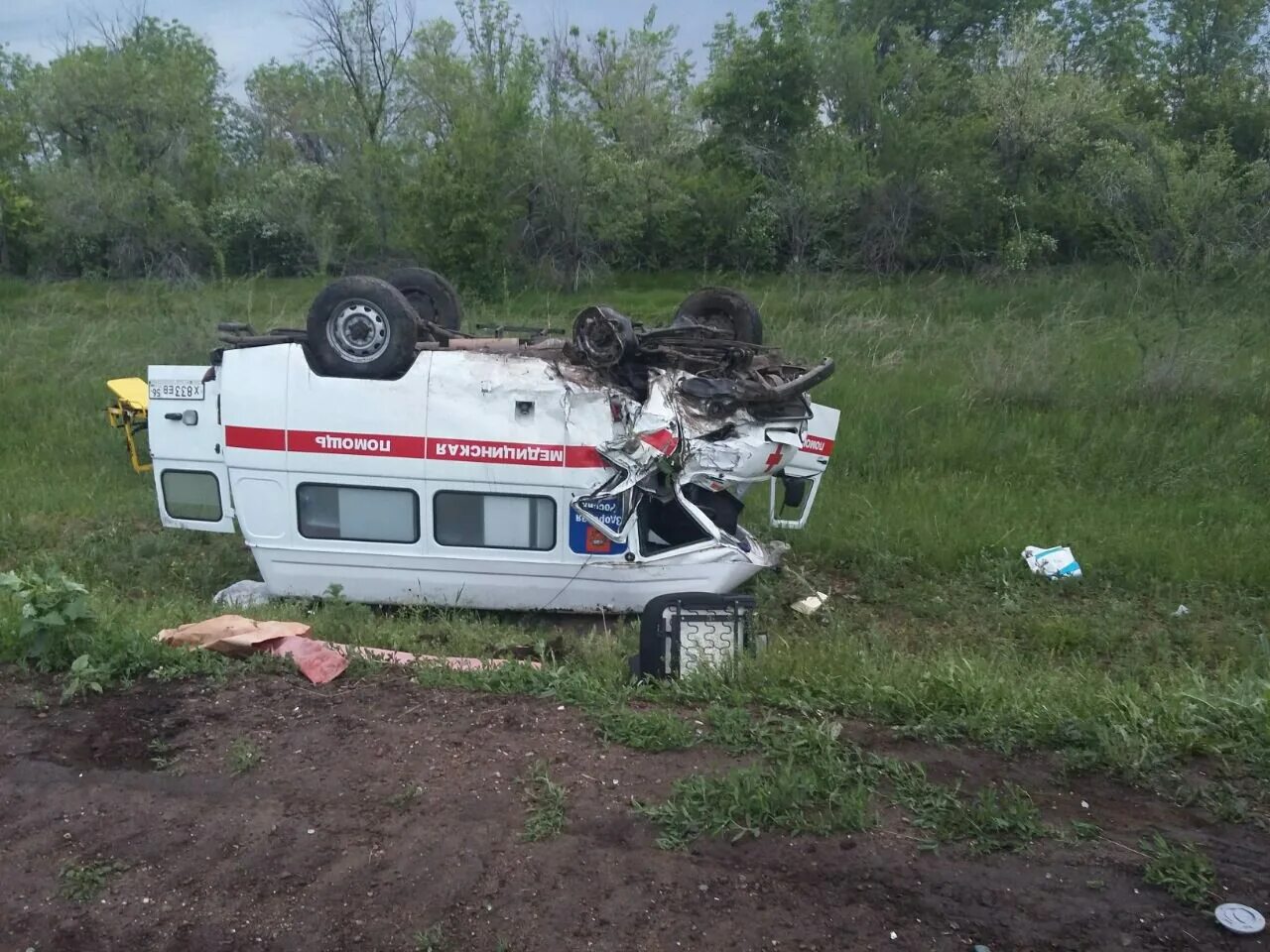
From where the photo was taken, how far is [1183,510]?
12438 millimetres

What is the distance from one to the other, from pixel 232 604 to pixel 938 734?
6.39 m

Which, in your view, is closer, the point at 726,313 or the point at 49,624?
the point at 49,624

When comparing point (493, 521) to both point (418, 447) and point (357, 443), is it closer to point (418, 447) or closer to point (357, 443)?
point (418, 447)

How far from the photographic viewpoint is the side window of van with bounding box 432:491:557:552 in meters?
9.10

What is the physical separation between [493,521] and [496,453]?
59cm

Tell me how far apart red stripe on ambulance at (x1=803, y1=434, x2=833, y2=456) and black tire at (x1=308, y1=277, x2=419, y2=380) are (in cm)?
339

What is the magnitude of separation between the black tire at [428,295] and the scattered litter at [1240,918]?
29.0 feet

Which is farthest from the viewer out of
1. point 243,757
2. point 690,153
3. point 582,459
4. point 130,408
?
point 690,153

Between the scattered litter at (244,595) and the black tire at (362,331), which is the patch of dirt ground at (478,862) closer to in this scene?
the black tire at (362,331)

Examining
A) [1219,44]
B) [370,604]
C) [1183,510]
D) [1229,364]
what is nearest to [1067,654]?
[1183,510]

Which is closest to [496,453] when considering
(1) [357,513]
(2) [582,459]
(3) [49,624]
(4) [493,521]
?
(4) [493,521]

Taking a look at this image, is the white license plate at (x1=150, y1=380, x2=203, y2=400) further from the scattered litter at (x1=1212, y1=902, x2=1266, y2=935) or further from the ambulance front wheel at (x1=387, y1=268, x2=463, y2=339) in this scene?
the scattered litter at (x1=1212, y1=902, x2=1266, y2=935)

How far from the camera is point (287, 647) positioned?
608 cm

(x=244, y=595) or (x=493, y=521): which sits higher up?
(x=493, y=521)
